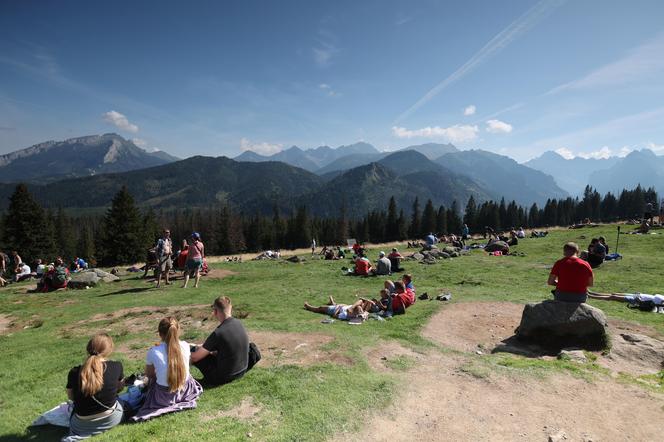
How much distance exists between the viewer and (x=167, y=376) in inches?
270

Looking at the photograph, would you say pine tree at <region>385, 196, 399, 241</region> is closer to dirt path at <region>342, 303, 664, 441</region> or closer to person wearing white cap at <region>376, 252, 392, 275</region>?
person wearing white cap at <region>376, 252, 392, 275</region>

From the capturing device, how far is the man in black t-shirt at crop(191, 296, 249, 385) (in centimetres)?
795

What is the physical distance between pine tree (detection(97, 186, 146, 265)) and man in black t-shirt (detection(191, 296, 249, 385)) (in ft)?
207

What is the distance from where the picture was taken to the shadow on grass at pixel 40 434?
20.7 ft

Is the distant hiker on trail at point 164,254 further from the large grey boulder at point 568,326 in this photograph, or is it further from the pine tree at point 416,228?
the pine tree at point 416,228

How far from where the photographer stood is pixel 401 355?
1033 centimetres

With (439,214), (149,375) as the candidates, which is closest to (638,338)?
(149,375)

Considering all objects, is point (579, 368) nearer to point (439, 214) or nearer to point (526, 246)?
point (526, 246)

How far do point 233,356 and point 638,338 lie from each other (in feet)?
42.2

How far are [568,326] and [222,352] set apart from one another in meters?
10.6

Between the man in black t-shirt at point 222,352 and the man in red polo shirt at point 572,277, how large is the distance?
1029 centimetres

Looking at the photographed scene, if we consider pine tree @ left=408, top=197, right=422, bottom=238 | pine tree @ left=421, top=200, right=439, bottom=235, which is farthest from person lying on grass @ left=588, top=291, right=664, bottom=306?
pine tree @ left=421, top=200, right=439, bottom=235

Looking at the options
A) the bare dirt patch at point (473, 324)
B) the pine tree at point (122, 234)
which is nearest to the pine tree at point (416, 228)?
the pine tree at point (122, 234)

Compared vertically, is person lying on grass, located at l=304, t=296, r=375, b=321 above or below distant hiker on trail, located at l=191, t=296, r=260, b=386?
below
